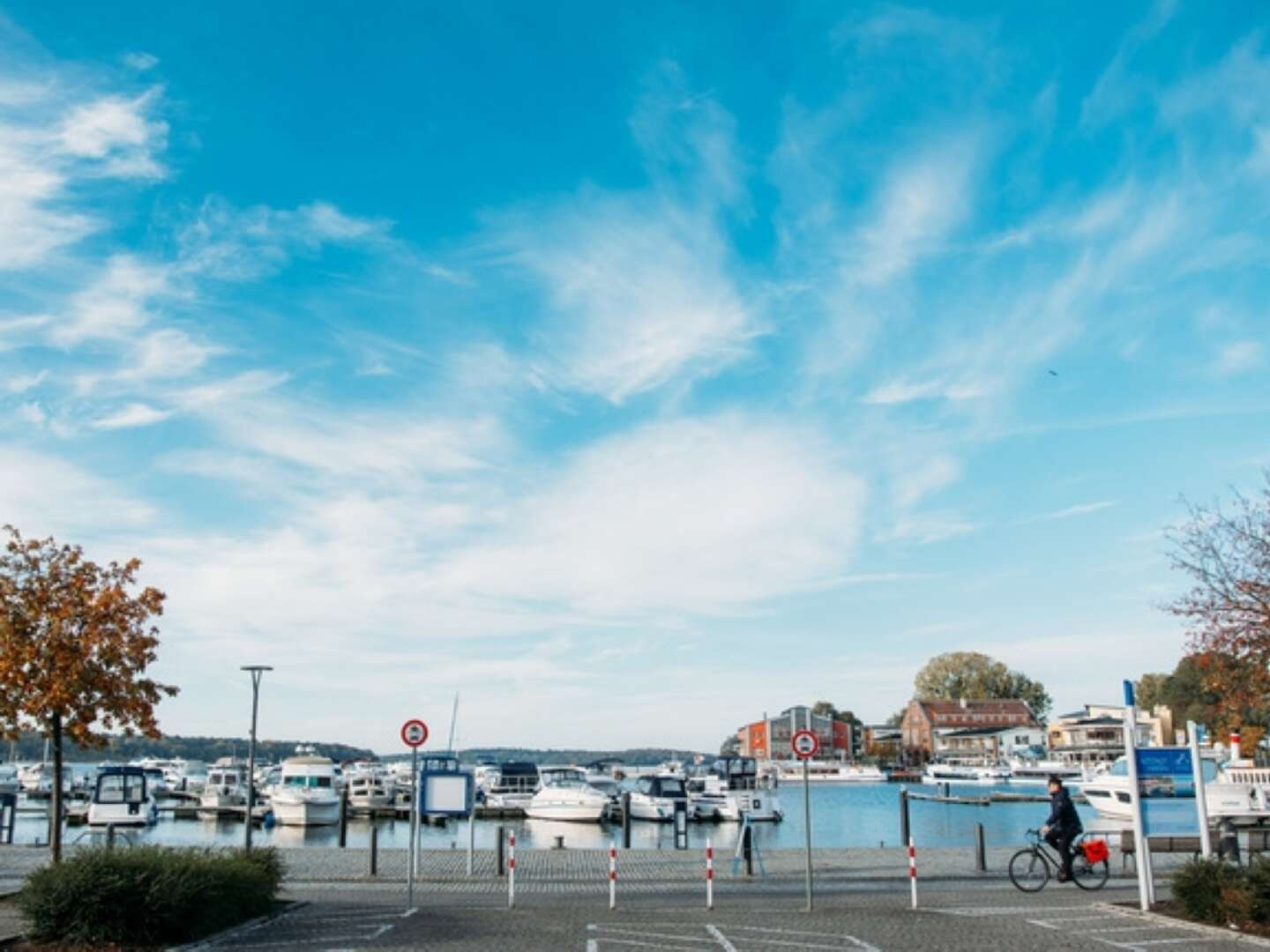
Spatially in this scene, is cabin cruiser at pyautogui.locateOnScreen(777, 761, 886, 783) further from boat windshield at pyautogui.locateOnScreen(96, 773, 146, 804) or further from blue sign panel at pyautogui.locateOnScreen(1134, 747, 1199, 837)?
blue sign panel at pyautogui.locateOnScreen(1134, 747, 1199, 837)

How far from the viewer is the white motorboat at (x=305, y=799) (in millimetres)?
62594

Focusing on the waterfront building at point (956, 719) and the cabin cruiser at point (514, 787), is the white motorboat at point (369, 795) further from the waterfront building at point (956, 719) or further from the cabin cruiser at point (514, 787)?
the waterfront building at point (956, 719)

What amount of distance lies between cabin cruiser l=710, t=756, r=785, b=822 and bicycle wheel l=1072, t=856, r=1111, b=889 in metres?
7.69

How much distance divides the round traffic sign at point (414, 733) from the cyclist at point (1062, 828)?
1205 centimetres

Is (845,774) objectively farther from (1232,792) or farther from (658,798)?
(1232,792)

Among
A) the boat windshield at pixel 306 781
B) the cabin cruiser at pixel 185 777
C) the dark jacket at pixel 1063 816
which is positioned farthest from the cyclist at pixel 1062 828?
the cabin cruiser at pixel 185 777

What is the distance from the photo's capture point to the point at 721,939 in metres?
16.4

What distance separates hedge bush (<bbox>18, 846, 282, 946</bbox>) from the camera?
1509cm

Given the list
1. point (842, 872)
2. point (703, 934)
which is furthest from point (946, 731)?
point (703, 934)

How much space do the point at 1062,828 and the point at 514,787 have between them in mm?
60423

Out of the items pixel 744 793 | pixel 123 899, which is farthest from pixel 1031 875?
pixel 744 793

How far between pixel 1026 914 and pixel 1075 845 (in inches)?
184

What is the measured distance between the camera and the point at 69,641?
19641 millimetres

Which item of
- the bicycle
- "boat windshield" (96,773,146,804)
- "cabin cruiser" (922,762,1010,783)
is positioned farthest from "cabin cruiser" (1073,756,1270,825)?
"cabin cruiser" (922,762,1010,783)
